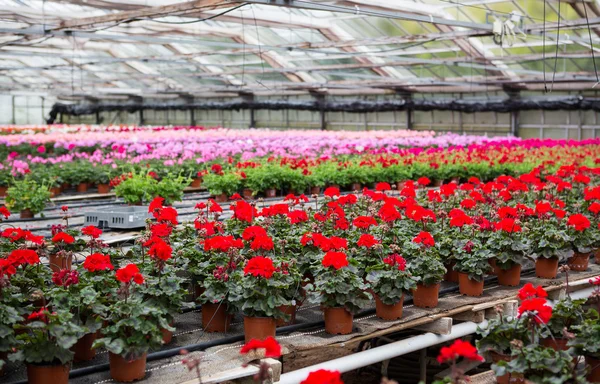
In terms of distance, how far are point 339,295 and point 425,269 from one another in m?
0.79

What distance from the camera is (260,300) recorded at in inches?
145

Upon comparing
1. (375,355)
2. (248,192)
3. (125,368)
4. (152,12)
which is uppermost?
(152,12)

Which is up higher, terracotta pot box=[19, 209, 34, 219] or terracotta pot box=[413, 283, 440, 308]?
terracotta pot box=[19, 209, 34, 219]

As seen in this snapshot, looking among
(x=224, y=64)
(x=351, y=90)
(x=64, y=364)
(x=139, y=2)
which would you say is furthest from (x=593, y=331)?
(x=351, y=90)

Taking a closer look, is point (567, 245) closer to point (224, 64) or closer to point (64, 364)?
point (64, 364)

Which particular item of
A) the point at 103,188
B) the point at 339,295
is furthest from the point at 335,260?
the point at 103,188

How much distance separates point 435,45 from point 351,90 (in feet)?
23.9

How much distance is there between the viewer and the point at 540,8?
1286 centimetres

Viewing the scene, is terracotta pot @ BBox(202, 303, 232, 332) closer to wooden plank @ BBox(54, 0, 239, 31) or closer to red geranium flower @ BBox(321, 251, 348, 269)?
red geranium flower @ BBox(321, 251, 348, 269)

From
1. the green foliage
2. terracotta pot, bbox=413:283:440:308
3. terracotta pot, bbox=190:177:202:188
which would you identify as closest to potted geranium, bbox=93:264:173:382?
terracotta pot, bbox=413:283:440:308

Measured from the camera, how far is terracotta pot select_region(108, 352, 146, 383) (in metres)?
3.25

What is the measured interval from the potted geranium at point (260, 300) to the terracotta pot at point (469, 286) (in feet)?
5.22

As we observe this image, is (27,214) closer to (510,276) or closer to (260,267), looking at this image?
(260,267)

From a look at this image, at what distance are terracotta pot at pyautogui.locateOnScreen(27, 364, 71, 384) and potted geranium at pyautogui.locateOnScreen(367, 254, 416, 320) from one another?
5.89ft
